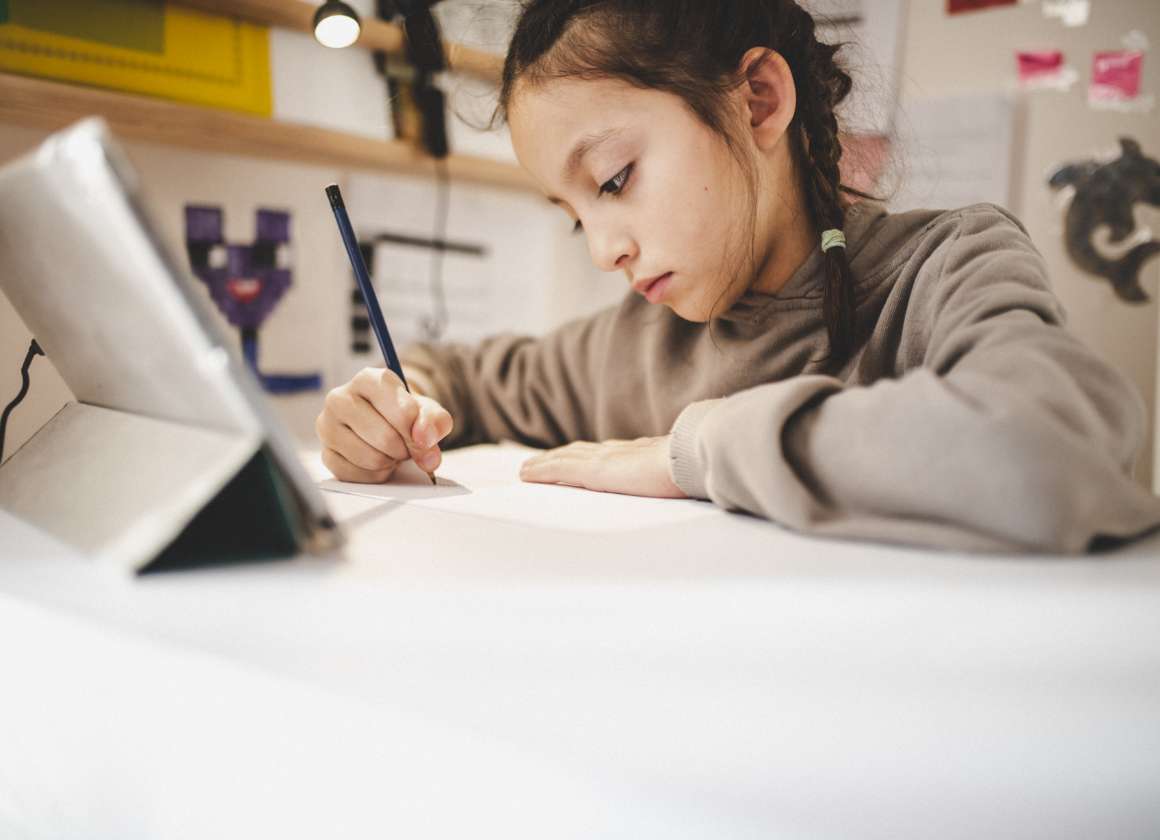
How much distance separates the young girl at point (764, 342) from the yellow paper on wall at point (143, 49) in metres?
0.32

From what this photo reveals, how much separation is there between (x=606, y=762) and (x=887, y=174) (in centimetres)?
96

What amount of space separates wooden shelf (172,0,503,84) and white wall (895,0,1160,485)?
2.28 feet

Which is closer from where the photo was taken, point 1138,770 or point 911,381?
point 1138,770

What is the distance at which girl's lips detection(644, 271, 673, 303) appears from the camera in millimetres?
730

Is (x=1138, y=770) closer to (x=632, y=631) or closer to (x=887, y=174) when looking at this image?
(x=632, y=631)

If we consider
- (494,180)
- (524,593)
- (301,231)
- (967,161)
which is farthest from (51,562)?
(967,161)

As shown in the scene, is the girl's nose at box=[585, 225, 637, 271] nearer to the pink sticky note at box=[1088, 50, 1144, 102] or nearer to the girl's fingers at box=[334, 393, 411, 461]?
the girl's fingers at box=[334, 393, 411, 461]

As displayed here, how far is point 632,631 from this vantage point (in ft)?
0.99

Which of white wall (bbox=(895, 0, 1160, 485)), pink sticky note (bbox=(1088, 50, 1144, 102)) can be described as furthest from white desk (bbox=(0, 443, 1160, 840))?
pink sticky note (bbox=(1088, 50, 1144, 102))

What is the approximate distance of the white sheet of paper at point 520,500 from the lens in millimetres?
465

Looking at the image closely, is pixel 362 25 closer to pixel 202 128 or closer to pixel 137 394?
pixel 202 128

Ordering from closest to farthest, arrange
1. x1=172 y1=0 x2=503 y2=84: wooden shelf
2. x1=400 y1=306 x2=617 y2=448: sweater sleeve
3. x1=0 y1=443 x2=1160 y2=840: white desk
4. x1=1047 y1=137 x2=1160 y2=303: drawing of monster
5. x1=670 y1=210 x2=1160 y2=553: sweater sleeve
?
x1=0 y1=443 x2=1160 y2=840: white desk → x1=670 y1=210 x2=1160 y2=553: sweater sleeve → x1=172 y1=0 x2=503 y2=84: wooden shelf → x1=400 y1=306 x2=617 y2=448: sweater sleeve → x1=1047 y1=137 x2=1160 y2=303: drawing of monster

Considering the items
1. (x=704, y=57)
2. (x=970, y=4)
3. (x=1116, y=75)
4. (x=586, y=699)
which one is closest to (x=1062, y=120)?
(x=1116, y=75)

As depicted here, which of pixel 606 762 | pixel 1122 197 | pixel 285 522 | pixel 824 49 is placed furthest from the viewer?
pixel 1122 197
